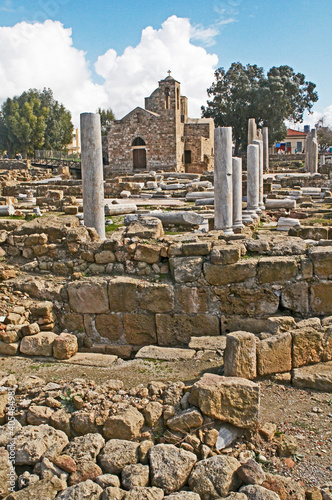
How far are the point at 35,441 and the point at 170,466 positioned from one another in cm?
122

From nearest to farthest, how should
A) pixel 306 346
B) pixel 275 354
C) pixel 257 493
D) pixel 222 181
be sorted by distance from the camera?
1. pixel 257 493
2. pixel 275 354
3. pixel 306 346
4. pixel 222 181

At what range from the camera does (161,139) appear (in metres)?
41.9

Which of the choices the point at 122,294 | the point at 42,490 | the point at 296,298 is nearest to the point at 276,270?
the point at 296,298

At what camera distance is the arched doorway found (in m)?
42.8

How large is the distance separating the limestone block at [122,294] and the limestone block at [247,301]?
1.23 metres

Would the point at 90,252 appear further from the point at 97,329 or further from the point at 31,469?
the point at 31,469

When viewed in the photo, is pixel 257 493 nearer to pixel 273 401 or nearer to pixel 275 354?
pixel 273 401

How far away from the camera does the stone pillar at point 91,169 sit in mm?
10875

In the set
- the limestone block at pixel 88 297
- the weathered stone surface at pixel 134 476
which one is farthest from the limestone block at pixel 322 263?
the weathered stone surface at pixel 134 476

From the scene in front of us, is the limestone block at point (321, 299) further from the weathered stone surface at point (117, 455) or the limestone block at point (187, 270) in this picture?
the weathered stone surface at point (117, 455)

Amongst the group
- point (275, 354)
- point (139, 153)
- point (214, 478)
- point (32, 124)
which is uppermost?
point (32, 124)

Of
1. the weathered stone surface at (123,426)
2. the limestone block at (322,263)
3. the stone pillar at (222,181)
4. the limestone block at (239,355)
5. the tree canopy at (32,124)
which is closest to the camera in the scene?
the weathered stone surface at (123,426)

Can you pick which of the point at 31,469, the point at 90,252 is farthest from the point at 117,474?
the point at 90,252

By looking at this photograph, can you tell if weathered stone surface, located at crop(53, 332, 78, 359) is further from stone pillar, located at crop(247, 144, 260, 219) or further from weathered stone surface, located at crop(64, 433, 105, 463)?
stone pillar, located at crop(247, 144, 260, 219)
